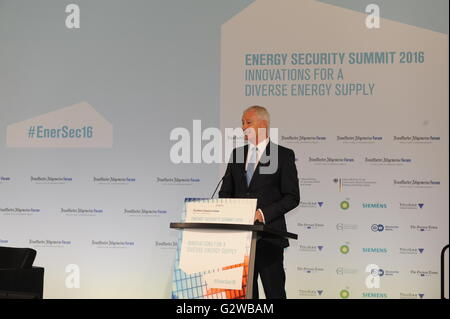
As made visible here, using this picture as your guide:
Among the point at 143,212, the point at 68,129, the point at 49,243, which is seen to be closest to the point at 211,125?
the point at 143,212

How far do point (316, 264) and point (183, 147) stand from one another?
5.99 feet

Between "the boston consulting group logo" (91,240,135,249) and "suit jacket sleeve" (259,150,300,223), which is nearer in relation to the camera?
"suit jacket sleeve" (259,150,300,223)

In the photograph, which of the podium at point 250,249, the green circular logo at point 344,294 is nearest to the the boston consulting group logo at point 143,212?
the green circular logo at point 344,294

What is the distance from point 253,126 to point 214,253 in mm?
1161

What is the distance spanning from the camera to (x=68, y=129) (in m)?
6.95

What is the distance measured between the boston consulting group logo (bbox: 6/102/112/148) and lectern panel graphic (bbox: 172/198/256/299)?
341 centimetres

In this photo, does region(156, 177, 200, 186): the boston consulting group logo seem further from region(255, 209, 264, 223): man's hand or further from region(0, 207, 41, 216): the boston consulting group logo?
region(255, 209, 264, 223): man's hand

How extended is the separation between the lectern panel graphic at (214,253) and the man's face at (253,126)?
3.01 ft

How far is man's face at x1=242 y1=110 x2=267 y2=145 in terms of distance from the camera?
14.5 feet

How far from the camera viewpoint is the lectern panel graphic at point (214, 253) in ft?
11.5

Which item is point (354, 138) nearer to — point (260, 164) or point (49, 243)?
point (260, 164)

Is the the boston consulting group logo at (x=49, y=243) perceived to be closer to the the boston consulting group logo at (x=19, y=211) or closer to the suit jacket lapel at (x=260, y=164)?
the the boston consulting group logo at (x=19, y=211)

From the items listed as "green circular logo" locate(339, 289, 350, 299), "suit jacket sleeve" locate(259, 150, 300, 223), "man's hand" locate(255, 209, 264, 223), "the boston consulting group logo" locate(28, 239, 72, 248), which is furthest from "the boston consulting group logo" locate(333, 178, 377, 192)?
"the boston consulting group logo" locate(28, 239, 72, 248)

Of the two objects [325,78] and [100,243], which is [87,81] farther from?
[325,78]
